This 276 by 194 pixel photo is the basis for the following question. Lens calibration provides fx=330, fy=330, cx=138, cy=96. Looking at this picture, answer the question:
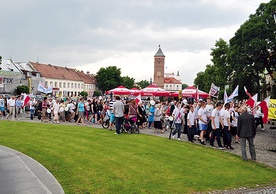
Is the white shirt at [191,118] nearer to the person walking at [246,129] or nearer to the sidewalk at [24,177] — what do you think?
the person walking at [246,129]

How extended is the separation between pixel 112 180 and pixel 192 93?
1005 inches

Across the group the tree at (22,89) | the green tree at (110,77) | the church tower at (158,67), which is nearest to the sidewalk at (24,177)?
the tree at (22,89)

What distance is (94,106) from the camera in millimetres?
26141

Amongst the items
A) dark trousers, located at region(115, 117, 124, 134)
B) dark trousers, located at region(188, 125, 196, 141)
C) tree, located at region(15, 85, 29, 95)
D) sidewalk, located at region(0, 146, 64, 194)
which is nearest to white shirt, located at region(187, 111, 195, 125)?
dark trousers, located at region(188, 125, 196, 141)

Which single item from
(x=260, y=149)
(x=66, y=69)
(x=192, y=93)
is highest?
(x=66, y=69)

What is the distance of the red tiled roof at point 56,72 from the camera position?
9510 centimetres

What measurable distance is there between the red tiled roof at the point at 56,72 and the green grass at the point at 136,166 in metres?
83.6

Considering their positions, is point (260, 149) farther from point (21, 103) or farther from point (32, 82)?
point (32, 82)

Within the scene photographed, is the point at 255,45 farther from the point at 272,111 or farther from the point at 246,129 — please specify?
the point at 246,129

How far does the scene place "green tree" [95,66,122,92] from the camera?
111 metres

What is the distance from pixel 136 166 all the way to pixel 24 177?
3312 mm

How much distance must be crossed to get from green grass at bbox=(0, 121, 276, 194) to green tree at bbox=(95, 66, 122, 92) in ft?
316

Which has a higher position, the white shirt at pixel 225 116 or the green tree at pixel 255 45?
the green tree at pixel 255 45

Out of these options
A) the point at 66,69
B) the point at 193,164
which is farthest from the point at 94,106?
the point at 66,69
